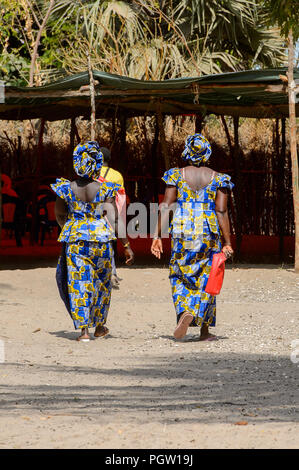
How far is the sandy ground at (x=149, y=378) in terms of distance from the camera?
16.4 ft

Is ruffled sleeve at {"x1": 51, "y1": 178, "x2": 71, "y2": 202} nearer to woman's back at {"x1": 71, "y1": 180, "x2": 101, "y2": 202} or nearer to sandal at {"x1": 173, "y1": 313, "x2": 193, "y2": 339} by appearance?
woman's back at {"x1": 71, "y1": 180, "x2": 101, "y2": 202}

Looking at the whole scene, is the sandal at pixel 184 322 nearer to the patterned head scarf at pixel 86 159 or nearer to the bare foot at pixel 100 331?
the bare foot at pixel 100 331

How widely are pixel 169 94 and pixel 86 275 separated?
5.68 metres

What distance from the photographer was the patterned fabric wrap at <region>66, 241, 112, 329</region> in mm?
8398

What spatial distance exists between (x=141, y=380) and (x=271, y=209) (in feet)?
39.3

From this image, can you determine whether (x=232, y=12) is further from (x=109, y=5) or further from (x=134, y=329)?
(x=134, y=329)

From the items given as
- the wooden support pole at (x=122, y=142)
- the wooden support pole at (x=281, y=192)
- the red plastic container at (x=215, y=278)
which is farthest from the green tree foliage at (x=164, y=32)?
the red plastic container at (x=215, y=278)

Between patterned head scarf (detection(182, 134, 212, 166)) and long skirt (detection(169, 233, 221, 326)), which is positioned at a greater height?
patterned head scarf (detection(182, 134, 212, 166))

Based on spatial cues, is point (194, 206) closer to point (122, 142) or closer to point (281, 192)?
point (281, 192)

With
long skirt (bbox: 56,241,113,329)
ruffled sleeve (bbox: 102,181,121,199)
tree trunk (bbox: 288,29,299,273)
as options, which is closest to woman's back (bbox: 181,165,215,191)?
ruffled sleeve (bbox: 102,181,121,199)

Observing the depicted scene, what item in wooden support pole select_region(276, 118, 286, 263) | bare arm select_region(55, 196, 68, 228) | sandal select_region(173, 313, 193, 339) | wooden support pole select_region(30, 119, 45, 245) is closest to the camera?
sandal select_region(173, 313, 193, 339)

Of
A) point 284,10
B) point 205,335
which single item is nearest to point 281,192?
point 205,335

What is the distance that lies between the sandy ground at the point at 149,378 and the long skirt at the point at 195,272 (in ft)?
1.06
